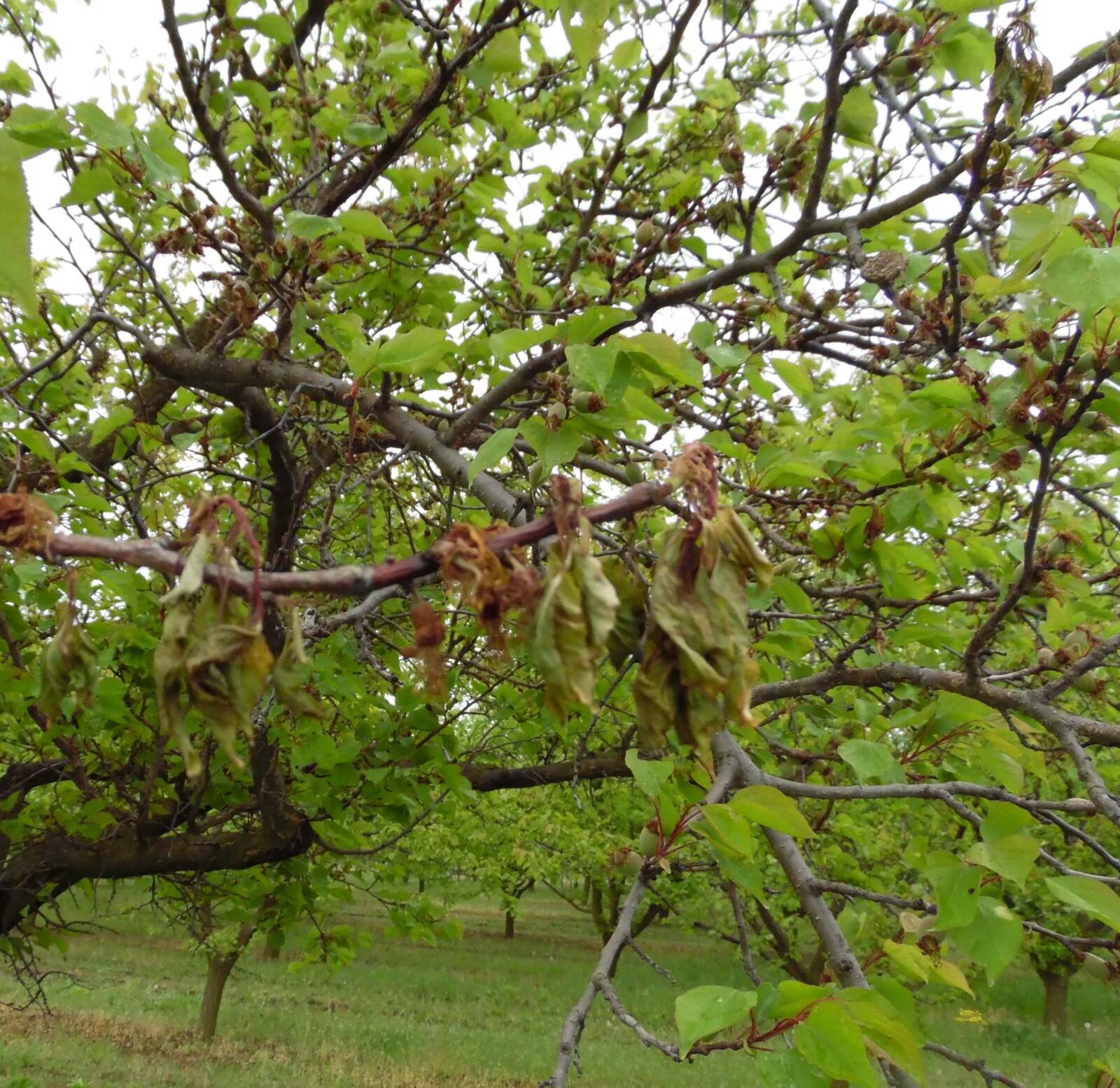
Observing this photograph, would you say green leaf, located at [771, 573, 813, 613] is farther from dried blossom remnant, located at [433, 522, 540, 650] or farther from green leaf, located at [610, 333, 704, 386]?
dried blossom remnant, located at [433, 522, 540, 650]

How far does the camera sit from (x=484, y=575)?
2.99 ft

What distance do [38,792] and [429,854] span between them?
9.55 metres

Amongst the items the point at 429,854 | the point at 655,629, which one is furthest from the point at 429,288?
the point at 429,854

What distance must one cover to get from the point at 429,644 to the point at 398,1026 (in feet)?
54.4

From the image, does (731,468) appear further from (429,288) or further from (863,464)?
(429,288)

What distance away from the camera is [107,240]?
4898mm

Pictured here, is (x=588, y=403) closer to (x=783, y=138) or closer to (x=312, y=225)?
(x=312, y=225)

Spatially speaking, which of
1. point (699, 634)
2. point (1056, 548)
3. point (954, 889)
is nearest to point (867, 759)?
point (954, 889)

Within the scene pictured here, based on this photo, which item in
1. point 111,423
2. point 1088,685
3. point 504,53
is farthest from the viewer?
point 111,423

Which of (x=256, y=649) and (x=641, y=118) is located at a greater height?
(x=641, y=118)

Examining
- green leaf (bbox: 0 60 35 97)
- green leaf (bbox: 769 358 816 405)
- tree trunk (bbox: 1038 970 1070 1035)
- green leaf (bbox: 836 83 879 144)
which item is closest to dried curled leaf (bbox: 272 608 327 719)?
green leaf (bbox: 769 358 816 405)

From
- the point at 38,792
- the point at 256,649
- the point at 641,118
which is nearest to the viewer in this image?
the point at 256,649

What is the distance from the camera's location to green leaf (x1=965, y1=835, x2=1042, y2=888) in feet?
5.74

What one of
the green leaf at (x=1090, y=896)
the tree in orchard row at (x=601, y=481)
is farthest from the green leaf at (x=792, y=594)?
the green leaf at (x=1090, y=896)
